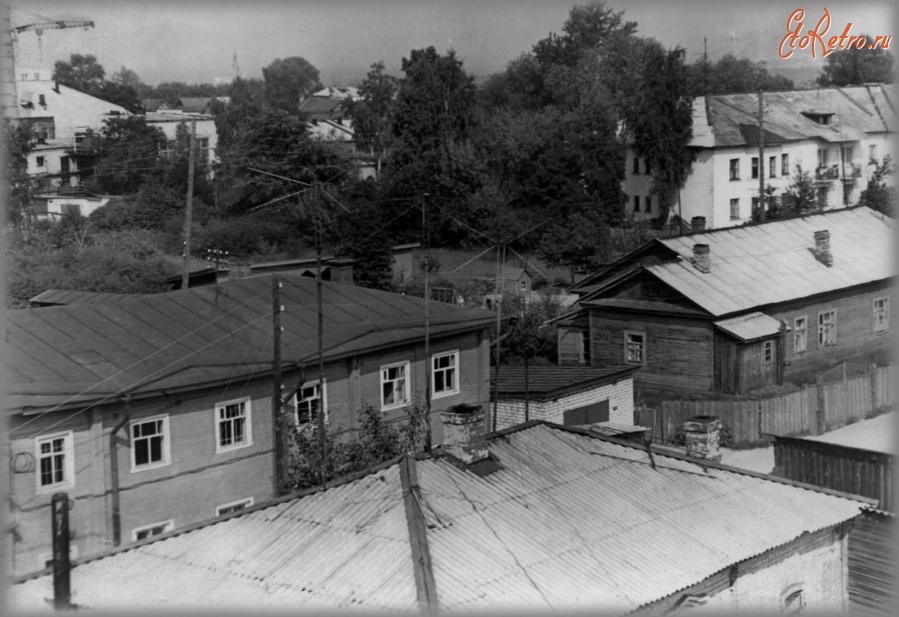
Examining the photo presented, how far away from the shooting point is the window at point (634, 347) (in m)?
26.8

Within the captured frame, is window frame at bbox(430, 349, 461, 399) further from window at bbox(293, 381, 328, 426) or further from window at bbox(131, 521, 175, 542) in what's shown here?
window at bbox(131, 521, 175, 542)

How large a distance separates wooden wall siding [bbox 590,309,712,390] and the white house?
10.8 m

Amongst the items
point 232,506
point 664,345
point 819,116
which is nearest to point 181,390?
point 232,506

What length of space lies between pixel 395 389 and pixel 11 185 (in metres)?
16.8

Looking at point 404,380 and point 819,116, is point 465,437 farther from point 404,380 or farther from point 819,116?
point 819,116

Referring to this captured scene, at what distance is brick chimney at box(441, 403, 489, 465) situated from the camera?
12.2 metres

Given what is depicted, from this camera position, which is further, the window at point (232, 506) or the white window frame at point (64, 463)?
the window at point (232, 506)

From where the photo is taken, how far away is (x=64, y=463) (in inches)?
624

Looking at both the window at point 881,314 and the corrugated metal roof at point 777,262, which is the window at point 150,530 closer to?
the corrugated metal roof at point 777,262

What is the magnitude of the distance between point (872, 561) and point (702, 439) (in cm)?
271

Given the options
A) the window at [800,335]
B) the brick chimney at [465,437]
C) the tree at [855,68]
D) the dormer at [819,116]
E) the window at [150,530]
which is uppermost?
the tree at [855,68]

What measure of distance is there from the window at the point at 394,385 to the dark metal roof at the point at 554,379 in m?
2.29

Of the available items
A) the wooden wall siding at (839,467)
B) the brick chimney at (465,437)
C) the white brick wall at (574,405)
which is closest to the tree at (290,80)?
the white brick wall at (574,405)

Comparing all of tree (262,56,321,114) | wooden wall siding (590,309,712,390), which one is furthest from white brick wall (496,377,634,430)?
tree (262,56,321,114)
